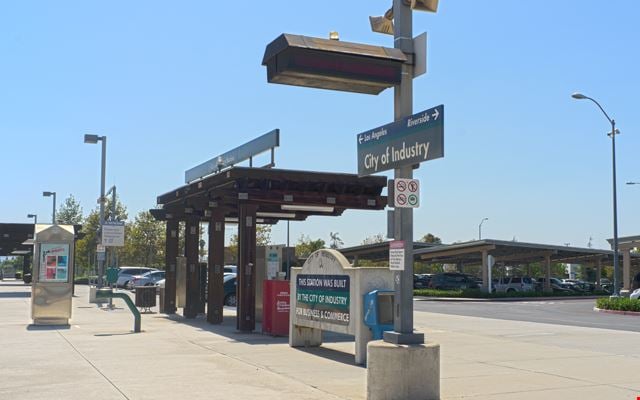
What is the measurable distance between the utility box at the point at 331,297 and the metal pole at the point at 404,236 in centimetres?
348

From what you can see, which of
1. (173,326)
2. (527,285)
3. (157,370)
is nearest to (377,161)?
(157,370)

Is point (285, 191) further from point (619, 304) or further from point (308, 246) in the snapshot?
point (308, 246)

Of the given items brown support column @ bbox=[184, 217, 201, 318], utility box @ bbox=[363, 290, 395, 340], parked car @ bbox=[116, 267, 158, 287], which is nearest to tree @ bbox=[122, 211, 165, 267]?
parked car @ bbox=[116, 267, 158, 287]

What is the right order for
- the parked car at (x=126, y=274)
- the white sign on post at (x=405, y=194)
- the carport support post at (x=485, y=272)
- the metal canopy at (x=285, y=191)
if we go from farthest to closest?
the parked car at (x=126, y=274) < the carport support post at (x=485, y=272) < the metal canopy at (x=285, y=191) < the white sign on post at (x=405, y=194)

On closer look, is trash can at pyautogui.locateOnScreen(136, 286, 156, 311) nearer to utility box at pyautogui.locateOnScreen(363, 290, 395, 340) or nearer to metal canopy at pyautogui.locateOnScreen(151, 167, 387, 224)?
metal canopy at pyautogui.locateOnScreen(151, 167, 387, 224)

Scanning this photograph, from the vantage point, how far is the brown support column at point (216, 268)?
20.5 metres

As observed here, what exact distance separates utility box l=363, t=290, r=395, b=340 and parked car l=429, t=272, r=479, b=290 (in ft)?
144

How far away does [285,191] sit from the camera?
18797mm

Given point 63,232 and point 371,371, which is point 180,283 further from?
point 371,371

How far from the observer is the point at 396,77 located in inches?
367

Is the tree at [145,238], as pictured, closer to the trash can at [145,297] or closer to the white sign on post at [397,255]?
the trash can at [145,297]

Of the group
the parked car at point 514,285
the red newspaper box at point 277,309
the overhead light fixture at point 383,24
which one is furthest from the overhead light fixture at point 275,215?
the parked car at point 514,285

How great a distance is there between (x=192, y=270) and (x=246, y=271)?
4910 mm

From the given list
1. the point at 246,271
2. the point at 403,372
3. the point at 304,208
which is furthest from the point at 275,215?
the point at 403,372
